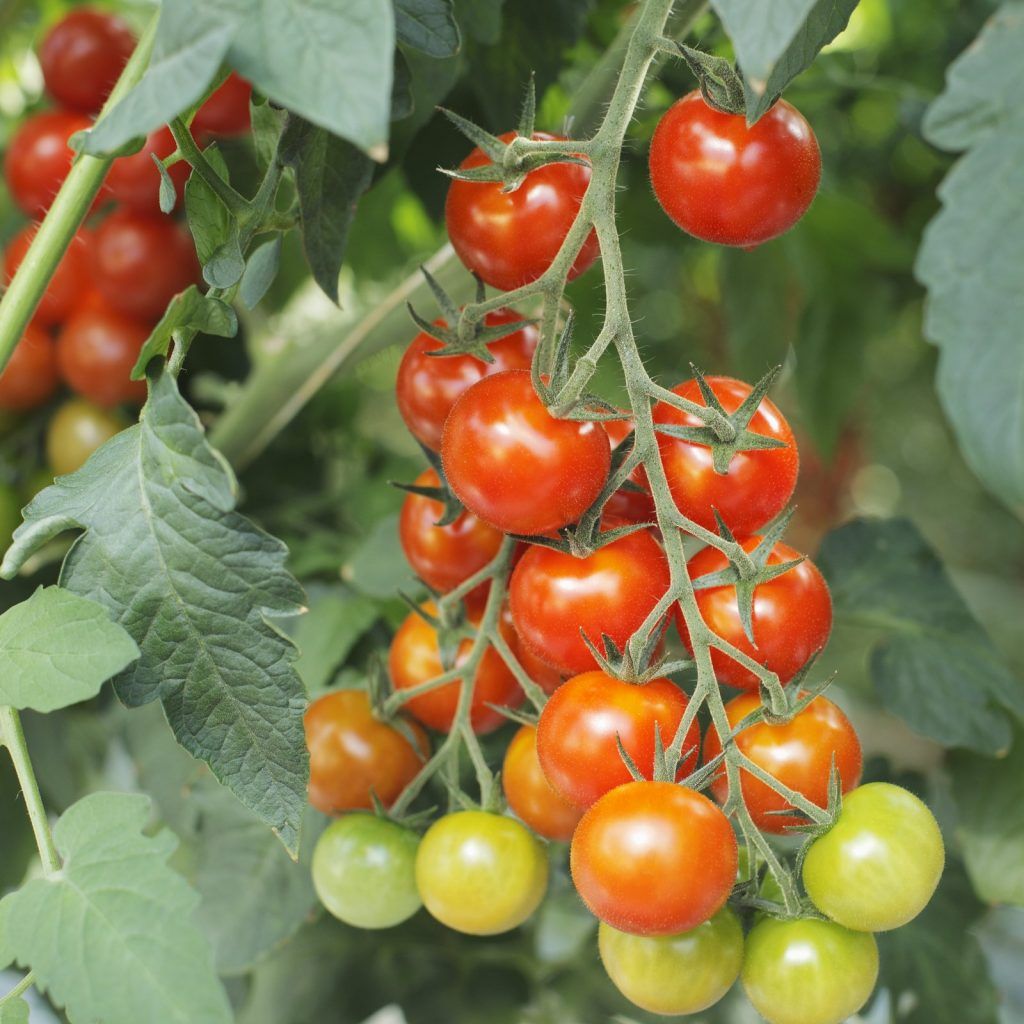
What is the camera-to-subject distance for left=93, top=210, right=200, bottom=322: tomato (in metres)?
0.58

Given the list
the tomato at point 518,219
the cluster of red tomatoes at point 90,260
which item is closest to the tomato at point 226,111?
the cluster of red tomatoes at point 90,260

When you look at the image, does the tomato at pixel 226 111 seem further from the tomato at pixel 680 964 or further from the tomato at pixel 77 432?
the tomato at pixel 680 964

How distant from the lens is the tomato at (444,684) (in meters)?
0.38

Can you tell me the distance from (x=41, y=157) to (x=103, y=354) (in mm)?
105

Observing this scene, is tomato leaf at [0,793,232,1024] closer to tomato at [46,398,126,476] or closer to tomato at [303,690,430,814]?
tomato at [303,690,430,814]

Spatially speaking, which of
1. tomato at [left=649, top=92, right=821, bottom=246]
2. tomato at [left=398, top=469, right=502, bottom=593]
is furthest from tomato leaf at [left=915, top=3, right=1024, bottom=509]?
tomato at [left=398, top=469, right=502, bottom=593]

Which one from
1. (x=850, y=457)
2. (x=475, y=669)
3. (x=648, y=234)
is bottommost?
(x=850, y=457)

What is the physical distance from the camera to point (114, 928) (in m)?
0.28

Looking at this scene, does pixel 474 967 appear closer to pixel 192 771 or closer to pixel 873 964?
pixel 192 771

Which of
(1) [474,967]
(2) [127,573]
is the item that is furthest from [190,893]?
(1) [474,967]

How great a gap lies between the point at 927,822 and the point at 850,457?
114 centimetres

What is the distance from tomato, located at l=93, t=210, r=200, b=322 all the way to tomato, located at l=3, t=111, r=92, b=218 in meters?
0.03

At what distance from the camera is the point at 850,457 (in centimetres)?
139

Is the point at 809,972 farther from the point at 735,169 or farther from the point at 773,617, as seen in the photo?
the point at 735,169
